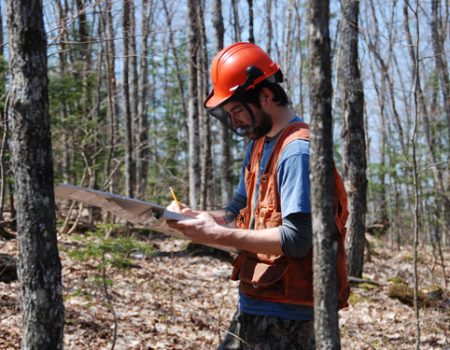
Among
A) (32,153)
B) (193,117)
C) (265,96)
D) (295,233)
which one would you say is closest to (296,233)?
(295,233)

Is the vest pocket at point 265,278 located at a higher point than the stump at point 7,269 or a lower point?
higher

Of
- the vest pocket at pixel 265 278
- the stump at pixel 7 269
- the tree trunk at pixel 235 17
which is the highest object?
the tree trunk at pixel 235 17

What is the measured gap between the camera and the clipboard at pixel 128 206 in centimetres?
237

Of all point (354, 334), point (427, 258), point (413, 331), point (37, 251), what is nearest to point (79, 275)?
point (354, 334)

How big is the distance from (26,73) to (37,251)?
85 centimetres

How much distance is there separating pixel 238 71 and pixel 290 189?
628 millimetres

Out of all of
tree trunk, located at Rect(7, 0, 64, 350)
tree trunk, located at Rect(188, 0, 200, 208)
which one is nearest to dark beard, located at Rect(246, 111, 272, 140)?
tree trunk, located at Rect(7, 0, 64, 350)

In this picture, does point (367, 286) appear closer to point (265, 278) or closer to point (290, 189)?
point (265, 278)

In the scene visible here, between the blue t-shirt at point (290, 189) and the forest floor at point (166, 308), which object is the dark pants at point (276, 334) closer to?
the blue t-shirt at point (290, 189)

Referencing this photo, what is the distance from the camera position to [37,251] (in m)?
2.65

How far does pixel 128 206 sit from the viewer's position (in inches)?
96.5

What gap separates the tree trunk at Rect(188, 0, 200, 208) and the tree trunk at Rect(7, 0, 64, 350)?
28.2 feet

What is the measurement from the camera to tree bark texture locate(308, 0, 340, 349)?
208 centimetres

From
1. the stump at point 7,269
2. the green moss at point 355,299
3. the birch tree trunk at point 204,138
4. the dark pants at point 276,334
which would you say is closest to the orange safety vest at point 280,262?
the dark pants at point 276,334
